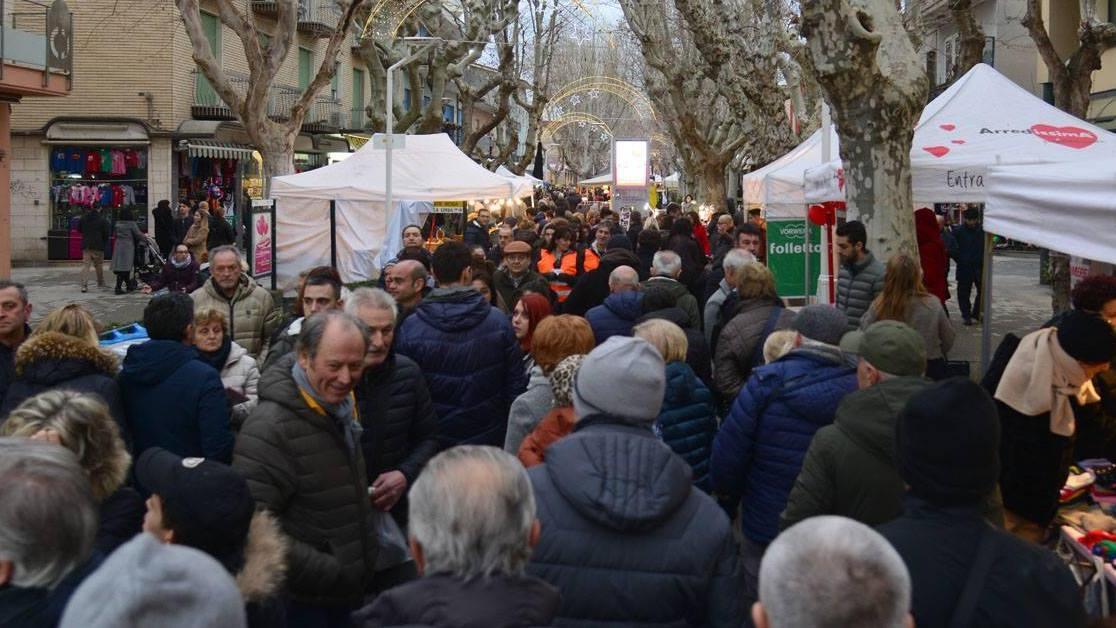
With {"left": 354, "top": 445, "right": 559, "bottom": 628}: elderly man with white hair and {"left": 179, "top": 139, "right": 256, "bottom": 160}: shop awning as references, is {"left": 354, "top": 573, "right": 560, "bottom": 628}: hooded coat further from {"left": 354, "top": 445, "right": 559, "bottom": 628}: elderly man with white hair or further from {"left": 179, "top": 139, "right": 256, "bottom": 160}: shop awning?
{"left": 179, "top": 139, "right": 256, "bottom": 160}: shop awning

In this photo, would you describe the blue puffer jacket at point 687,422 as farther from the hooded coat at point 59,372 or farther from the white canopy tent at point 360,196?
the white canopy tent at point 360,196

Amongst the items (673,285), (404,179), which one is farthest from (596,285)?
(404,179)

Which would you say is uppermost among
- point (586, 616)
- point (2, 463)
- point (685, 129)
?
point (685, 129)

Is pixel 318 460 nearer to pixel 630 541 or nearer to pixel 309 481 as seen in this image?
pixel 309 481

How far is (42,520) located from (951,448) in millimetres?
2094

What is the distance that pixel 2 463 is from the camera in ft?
8.66

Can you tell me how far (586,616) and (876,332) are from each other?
194cm

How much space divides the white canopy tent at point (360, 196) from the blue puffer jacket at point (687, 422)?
11.6 m

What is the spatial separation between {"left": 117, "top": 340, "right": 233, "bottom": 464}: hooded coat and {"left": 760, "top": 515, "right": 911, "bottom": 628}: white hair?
3355 mm

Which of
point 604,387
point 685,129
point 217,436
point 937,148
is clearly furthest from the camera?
point 685,129

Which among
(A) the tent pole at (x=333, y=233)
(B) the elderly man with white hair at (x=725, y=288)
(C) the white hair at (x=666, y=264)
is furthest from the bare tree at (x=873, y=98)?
(A) the tent pole at (x=333, y=233)

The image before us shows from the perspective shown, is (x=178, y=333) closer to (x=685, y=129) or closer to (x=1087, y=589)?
(x=1087, y=589)

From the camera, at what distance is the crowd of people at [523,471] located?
2504 mm

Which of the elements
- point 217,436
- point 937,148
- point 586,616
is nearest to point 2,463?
point 586,616
